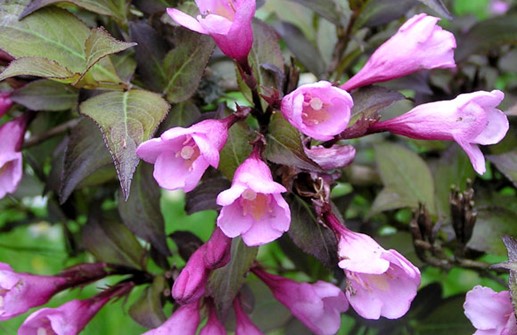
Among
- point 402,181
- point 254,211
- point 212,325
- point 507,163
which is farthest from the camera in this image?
point 402,181

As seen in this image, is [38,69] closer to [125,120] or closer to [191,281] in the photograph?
[125,120]

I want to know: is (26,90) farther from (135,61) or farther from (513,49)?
(513,49)

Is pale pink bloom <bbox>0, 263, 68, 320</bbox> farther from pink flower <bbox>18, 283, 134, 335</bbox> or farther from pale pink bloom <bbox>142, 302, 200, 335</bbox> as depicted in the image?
pale pink bloom <bbox>142, 302, 200, 335</bbox>

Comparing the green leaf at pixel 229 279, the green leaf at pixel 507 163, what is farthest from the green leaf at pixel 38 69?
the green leaf at pixel 507 163

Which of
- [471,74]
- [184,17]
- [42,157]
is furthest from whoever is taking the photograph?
[471,74]

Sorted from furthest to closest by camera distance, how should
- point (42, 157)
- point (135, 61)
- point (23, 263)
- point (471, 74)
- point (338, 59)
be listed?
point (23, 263)
point (471, 74)
point (42, 157)
point (338, 59)
point (135, 61)

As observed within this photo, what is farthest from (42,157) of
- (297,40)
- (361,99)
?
(361,99)

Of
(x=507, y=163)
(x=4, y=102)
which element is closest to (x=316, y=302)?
(x=507, y=163)
